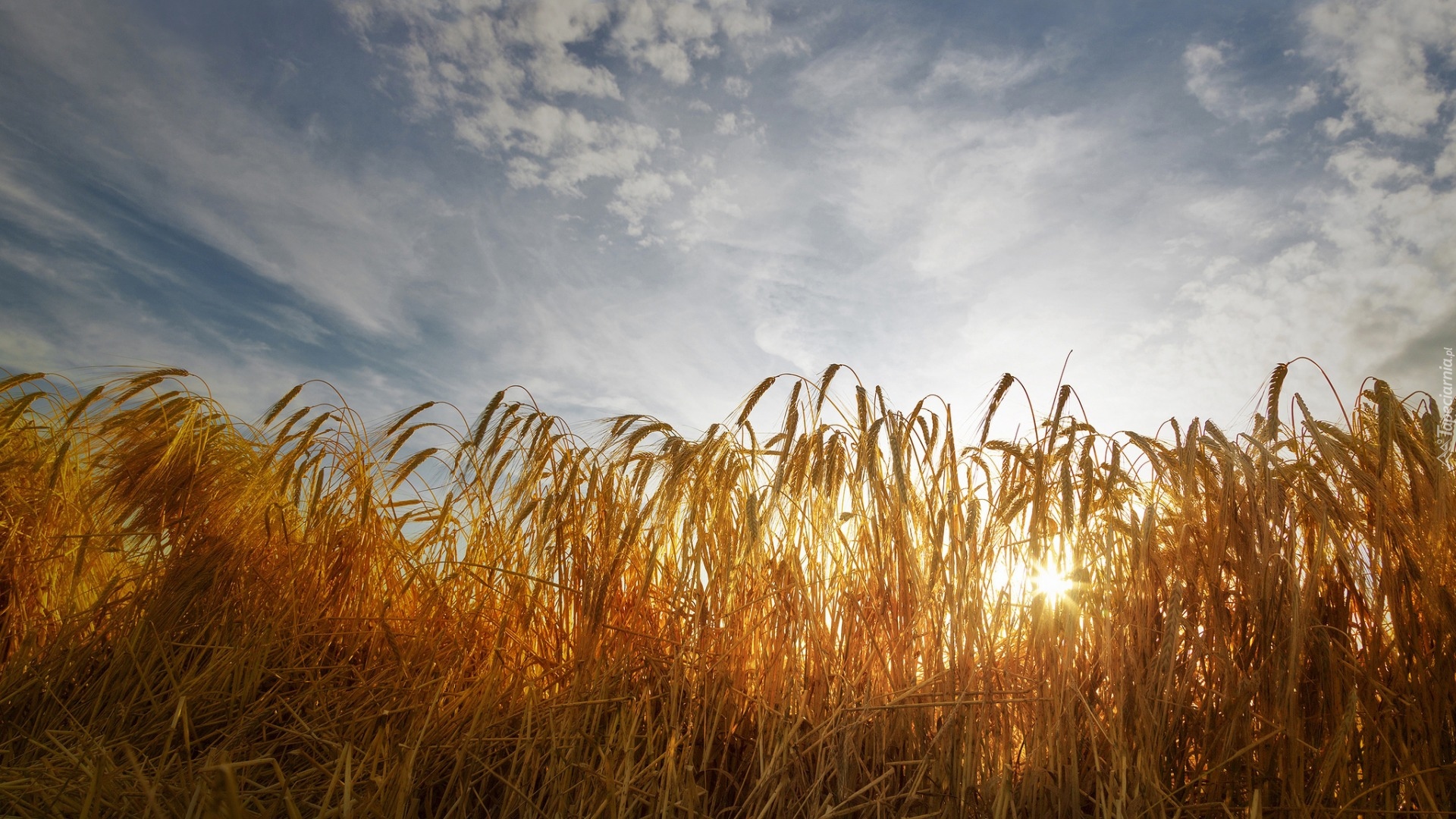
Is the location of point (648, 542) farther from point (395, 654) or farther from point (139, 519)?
point (139, 519)

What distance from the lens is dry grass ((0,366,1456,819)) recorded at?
1619mm

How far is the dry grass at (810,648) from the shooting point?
162 centimetres

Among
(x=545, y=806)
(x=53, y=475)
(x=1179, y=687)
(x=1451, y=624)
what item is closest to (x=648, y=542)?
(x=545, y=806)

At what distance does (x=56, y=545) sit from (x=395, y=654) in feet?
6.31

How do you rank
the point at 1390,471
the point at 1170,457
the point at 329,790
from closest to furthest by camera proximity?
the point at 329,790, the point at 1390,471, the point at 1170,457

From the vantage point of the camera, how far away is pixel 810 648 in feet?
6.33

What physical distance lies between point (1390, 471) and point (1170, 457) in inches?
22.2

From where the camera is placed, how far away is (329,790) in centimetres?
135

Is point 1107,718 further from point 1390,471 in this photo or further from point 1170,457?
point 1390,471

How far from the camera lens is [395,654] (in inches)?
86.0

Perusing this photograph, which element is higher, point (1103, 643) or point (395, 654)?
point (1103, 643)

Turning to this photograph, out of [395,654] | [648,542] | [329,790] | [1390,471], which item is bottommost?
[329,790]

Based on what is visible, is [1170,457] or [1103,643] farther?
[1170,457]

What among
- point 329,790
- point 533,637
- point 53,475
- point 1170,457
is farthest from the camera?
point 53,475
